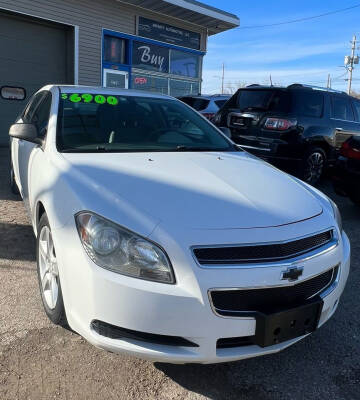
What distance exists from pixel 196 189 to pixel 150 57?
11.9m

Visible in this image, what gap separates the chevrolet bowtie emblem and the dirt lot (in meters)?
0.66

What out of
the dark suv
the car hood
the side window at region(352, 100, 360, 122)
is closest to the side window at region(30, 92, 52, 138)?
the car hood

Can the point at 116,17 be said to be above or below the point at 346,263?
above

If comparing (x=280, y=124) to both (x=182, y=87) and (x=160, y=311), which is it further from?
(x=182, y=87)

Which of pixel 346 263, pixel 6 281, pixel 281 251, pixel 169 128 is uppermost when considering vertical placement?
pixel 169 128

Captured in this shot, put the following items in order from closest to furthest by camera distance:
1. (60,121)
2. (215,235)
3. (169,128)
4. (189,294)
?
1. (189,294)
2. (215,235)
3. (60,121)
4. (169,128)

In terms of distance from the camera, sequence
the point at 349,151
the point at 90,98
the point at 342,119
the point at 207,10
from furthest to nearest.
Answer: the point at 207,10 → the point at 342,119 → the point at 349,151 → the point at 90,98

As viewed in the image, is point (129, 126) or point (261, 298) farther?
point (129, 126)

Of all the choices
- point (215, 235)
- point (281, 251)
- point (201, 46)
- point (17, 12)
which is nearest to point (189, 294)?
point (215, 235)

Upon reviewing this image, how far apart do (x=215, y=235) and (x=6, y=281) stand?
2.06 m

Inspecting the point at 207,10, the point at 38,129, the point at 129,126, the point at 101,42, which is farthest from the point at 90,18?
the point at 129,126

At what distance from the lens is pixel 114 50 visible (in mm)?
12477

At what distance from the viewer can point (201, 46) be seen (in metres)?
14.7

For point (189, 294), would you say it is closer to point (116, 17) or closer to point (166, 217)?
point (166, 217)
